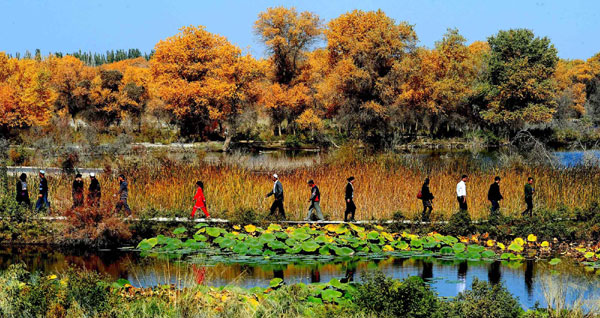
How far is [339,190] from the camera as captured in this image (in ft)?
68.9

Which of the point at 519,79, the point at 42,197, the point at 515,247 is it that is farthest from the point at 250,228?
the point at 519,79

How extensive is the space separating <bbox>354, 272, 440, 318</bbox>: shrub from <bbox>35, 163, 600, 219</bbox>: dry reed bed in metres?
9.23

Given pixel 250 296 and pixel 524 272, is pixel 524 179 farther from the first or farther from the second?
pixel 250 296

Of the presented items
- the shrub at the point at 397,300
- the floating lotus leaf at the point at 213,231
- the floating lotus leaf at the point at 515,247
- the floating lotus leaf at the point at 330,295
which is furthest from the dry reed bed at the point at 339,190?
the shrub at the point at 397,300

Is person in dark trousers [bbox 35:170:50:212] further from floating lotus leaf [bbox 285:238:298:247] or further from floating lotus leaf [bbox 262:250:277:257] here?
floating lotus leaf [bbox 285:238:298:247]

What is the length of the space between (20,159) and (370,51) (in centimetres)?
2622

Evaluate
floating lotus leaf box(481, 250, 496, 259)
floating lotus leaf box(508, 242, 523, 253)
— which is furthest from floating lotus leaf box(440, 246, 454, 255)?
floating lotus leaf box(508, 242, 523, 253)

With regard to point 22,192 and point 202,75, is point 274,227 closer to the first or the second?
point 22,192

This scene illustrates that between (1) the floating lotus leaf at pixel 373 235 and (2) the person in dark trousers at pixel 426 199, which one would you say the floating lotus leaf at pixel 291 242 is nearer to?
(1) the floating lotus leaf at pixel 373 235

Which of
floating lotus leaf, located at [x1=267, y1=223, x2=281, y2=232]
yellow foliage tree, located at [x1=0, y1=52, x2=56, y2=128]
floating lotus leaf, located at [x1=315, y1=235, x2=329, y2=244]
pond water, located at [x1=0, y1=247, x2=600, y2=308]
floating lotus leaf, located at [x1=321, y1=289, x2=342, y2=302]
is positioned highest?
yellow foliage tree, located at [x1=0, y1=52, x2=56, y2=128]

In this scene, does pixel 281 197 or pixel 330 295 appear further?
pixel 281 197

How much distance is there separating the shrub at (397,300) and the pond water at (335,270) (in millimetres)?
3683

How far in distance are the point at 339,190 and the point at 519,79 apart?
1357 inches

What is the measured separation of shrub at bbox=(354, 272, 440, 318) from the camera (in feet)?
31.3
